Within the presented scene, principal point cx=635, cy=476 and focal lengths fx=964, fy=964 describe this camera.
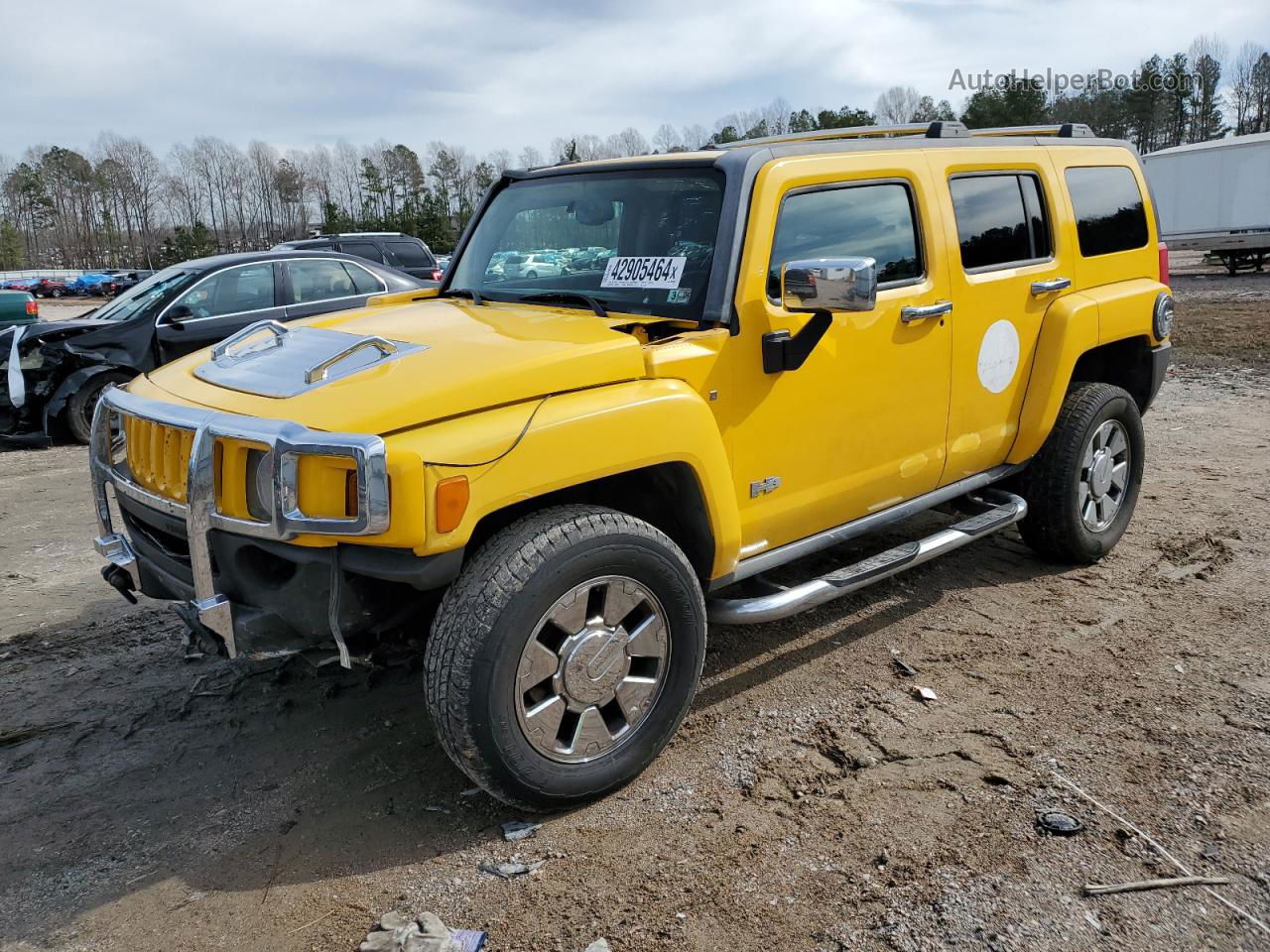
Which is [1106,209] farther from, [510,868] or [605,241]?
[510,868]

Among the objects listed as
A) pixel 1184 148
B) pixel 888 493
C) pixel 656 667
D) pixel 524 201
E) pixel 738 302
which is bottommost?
pixel 656 667

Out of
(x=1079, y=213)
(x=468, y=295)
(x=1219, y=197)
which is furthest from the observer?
(x=1219, y=197)

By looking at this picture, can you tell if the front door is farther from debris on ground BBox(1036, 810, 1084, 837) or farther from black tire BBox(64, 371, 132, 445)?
black tire BBox(64, 371, 132, 445)

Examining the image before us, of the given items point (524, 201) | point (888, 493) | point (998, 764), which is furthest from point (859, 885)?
point (524, 201)

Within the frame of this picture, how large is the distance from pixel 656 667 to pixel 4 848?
A: 207cm

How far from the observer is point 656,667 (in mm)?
3154

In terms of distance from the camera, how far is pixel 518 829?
2.97 meters

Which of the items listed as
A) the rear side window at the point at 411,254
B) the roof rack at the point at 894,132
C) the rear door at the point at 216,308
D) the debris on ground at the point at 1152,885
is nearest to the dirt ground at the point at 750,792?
the debris on ground at the point at 1152,885

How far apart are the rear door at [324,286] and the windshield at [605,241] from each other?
5.31 metres

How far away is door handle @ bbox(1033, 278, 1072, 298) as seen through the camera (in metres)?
Answer: 4.42

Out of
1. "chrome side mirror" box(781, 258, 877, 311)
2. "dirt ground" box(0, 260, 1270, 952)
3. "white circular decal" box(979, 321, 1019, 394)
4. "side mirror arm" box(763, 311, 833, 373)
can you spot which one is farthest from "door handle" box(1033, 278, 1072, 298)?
"chrome side mirror" box(781, 258, 877, 311)

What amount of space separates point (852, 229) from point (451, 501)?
6.61ft

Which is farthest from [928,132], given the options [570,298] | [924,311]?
[570,298]

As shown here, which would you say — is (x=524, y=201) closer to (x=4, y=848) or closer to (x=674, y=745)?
(x=674, y=745)
